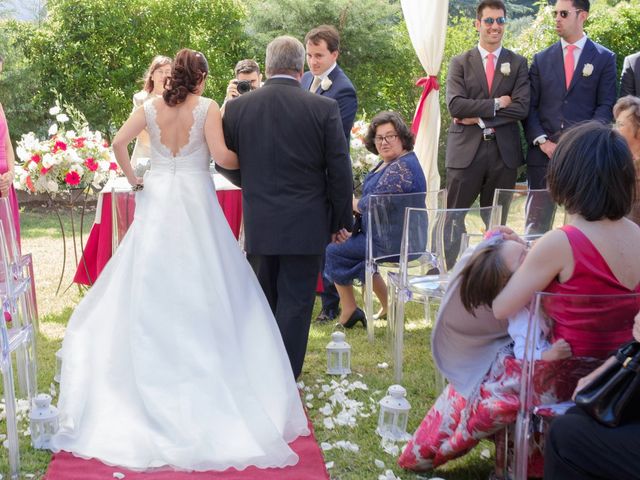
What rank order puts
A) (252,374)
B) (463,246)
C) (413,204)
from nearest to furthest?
(252,374)
(463,246)
(413,204)

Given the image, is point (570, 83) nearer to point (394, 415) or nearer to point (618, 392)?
point (394, 415)

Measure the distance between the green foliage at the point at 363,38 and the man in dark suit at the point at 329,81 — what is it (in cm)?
514

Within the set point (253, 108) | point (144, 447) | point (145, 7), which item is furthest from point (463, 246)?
point (145, 7)

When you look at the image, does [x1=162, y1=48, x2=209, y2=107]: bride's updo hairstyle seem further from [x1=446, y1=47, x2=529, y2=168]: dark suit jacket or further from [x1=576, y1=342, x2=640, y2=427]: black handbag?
[x1=576, y1=342, x2=640, y2=427]: black handbag

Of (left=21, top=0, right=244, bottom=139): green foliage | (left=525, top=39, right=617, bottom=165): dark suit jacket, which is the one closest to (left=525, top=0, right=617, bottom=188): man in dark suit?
(left=525, top=39, right=617, bottom=165): dark suit jacket

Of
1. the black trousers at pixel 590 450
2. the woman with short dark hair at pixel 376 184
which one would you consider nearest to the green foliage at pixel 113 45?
the woman with short dark hair at pixel 376 184

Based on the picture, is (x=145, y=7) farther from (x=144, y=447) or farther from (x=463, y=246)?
(x=144, y=447)

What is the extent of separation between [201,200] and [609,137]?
7.18 ft

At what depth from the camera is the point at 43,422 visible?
12.3ft

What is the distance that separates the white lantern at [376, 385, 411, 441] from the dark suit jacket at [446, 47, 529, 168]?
2668 mm

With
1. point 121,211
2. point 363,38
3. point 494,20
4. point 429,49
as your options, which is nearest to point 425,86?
point 429,49

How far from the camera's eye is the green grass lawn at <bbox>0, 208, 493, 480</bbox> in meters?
3.62

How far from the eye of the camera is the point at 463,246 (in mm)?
4723

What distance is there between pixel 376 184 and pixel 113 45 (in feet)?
23.0
